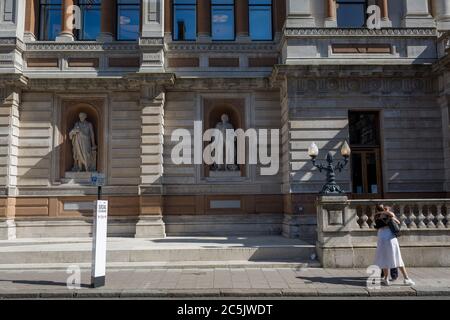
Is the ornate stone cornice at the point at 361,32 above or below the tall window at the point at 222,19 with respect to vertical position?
below

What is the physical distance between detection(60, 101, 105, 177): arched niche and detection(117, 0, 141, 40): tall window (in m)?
3.56

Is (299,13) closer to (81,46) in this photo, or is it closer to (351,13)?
(351,13)

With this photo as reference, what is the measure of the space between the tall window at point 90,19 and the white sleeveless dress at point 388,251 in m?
16.0

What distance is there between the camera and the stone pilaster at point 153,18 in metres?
20.0

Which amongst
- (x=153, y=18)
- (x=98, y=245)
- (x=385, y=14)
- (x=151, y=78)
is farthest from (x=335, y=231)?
(x=153, y=18)

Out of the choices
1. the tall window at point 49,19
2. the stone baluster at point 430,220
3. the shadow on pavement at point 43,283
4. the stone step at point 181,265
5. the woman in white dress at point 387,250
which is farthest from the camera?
the tall window at point 49,19

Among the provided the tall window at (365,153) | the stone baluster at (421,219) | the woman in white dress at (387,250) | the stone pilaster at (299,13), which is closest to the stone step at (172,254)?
the woman in white dress at (387,250)

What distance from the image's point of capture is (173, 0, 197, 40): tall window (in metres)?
21.3

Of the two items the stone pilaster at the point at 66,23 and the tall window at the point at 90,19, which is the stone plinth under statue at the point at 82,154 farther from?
the tall window at the point at 90,19

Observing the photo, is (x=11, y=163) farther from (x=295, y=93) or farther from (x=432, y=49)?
(x=432, y=49)

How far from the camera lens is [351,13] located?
20.8 meters

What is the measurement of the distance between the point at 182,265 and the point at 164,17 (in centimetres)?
1212

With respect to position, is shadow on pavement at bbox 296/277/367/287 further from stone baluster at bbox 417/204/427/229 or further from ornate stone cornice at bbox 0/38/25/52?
ornate stone cornice at bbox 0/38/25/52

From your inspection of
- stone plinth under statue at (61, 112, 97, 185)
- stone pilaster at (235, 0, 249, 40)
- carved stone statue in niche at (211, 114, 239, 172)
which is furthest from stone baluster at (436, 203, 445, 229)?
stone plinth under statue at (61, 112, 97, 185)
